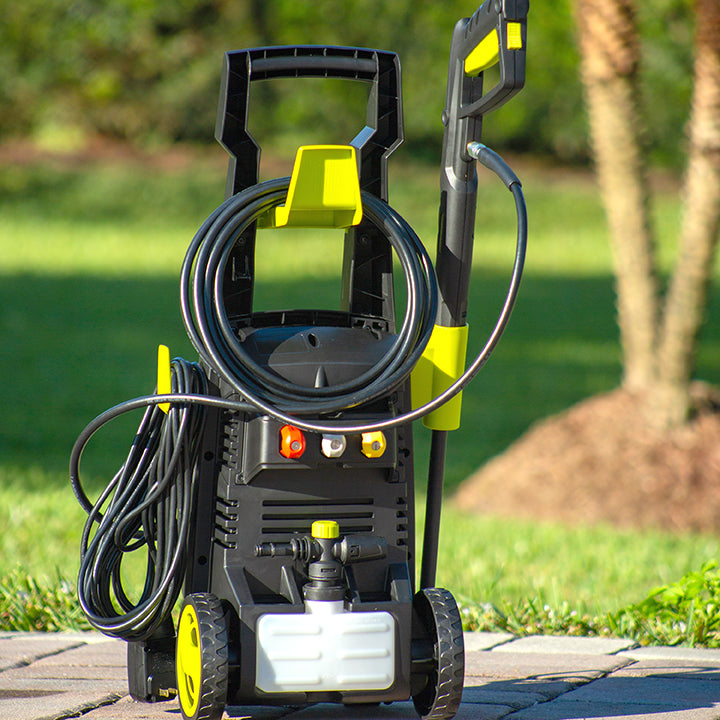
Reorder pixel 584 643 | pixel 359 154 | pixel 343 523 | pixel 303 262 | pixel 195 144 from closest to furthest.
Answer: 1. pixel 343 523
2. pixel 359 154
3. pixel 584 643
4. pixel 303 262
5. pixel 195 144

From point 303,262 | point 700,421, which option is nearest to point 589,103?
point 700,421

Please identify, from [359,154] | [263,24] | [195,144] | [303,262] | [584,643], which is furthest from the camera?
[195,144]

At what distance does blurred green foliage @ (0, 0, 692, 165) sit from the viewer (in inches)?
660

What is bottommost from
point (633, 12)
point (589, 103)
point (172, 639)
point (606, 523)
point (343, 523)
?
point (606, 523)

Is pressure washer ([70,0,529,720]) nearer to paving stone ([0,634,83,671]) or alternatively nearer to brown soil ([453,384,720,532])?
paving stone ([0,634,83,671])

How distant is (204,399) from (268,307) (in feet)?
32.6

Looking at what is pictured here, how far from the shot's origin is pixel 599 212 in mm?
21609

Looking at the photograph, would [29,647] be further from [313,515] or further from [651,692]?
[651,692]

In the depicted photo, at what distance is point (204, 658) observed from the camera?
2.22 m

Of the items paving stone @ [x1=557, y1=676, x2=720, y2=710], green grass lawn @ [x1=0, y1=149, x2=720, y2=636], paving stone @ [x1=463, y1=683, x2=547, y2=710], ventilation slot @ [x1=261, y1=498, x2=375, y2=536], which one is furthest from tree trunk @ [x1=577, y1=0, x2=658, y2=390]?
ventilation slot @ [x1=261, y1=498, x2=375, y2=536]

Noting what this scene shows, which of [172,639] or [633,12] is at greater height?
[633,12]

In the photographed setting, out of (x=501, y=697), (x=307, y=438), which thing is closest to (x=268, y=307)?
(x=501, y=697)

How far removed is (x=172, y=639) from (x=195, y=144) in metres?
24.6

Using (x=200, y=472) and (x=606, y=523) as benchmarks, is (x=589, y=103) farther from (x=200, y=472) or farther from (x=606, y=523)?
(x=200, y=472)
